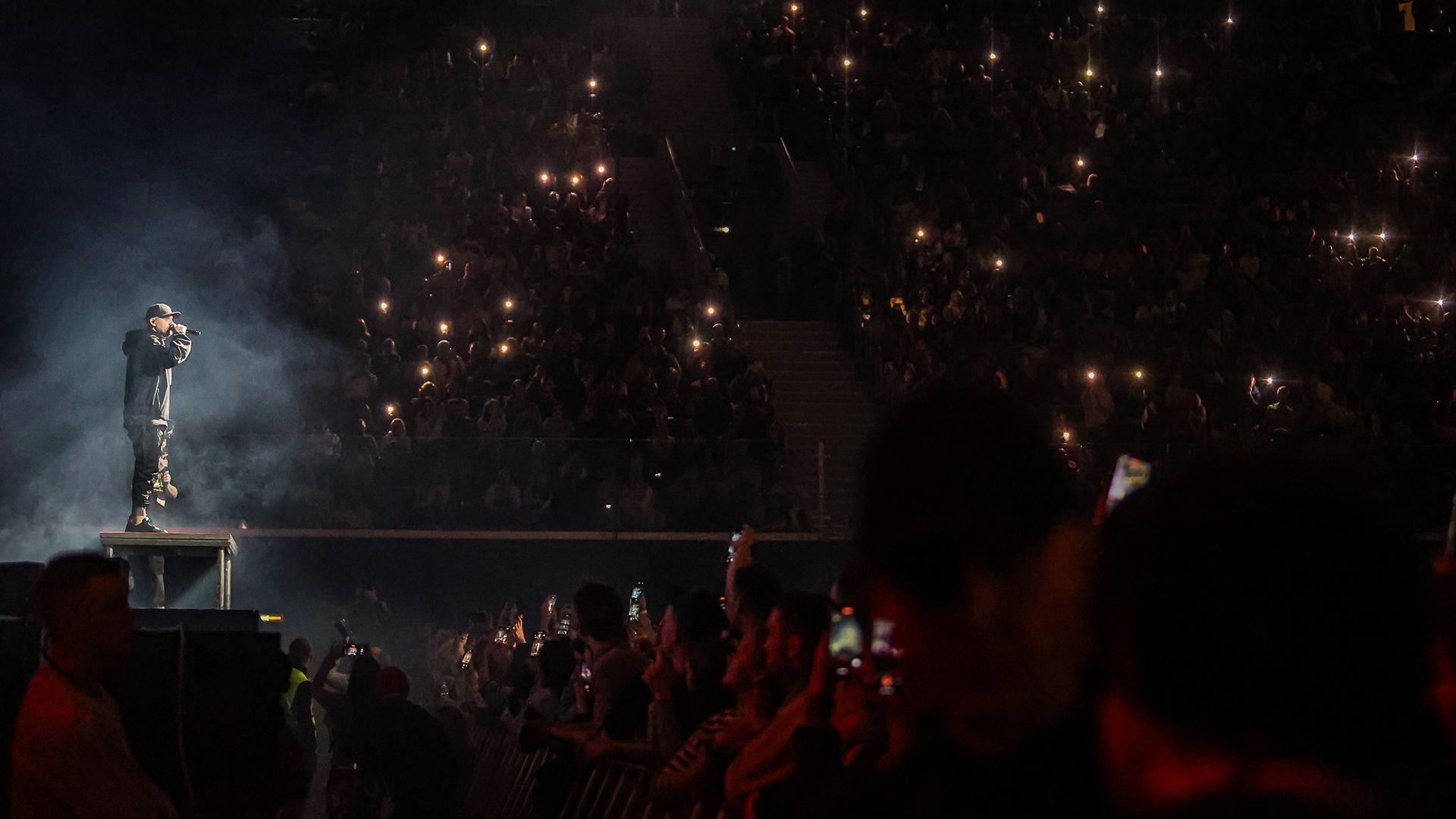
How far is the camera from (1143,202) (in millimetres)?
22500

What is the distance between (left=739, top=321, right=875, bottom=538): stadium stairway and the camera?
54.8 ft

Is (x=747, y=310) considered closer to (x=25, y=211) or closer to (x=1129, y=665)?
(x=25, y=211)

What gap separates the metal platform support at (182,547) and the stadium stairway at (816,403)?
5742 mm

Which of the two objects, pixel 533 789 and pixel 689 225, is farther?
pixel 689 225

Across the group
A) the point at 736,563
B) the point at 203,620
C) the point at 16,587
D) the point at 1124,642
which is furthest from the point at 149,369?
the point at 1124,642

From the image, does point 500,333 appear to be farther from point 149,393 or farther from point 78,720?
point 78,720

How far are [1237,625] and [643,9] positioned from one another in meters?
29.7

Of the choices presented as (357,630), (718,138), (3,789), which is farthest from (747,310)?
(3,789)

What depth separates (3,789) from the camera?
598 cm

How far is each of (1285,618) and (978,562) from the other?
2.45 feet

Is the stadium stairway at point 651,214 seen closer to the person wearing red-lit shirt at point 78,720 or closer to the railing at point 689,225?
the railing at point 689,225

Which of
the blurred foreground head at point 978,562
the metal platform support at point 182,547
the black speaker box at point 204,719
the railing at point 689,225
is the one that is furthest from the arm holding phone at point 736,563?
the railing at point 689,225

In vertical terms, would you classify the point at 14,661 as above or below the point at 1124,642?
below

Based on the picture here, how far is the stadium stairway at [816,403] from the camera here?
54.8ft
